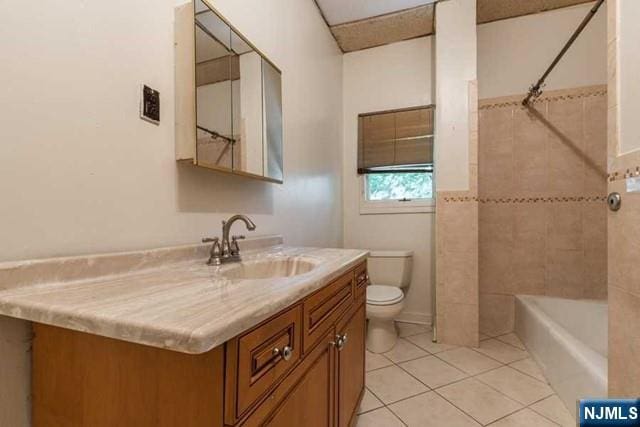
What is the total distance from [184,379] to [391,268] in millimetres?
2101

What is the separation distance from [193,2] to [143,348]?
1080mm

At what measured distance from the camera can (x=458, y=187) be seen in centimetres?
216

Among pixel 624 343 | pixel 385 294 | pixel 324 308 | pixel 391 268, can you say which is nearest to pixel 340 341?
pixel 324 308

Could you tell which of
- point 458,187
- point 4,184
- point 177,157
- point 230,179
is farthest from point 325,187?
point 4,184

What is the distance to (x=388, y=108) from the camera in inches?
105

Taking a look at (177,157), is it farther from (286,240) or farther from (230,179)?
(286,240)

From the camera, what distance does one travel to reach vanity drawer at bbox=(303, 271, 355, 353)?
743mm

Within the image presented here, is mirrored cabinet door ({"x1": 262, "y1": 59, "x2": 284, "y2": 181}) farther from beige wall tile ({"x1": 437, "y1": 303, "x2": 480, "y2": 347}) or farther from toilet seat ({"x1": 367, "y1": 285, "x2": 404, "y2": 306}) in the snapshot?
beige wall tile ({"x1": 437, "y1": 303, "x2": 480, "y2": 347})

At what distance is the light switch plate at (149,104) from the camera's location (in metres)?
0.88

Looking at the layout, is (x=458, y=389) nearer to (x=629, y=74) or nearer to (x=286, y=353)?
(x=286, y=353)

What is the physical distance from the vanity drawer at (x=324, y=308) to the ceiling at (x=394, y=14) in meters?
2.09

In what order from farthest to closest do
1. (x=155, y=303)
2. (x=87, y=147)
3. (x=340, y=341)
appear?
(x=340, y=341) < (x=87, y=147) < (x=155, y=303)

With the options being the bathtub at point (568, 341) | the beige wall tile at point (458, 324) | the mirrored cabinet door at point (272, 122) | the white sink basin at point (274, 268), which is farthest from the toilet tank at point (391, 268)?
the white sink basin at point (274, 268)

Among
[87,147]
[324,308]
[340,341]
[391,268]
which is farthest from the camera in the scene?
[391,268]
